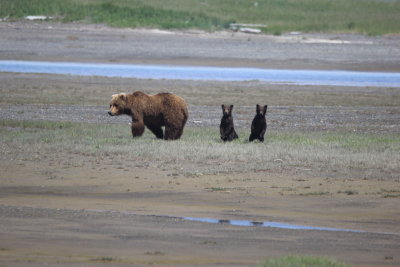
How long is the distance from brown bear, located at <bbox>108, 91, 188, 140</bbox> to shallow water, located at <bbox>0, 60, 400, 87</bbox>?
52.5ft

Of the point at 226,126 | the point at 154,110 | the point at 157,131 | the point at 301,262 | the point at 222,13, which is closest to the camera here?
the point at 301,262

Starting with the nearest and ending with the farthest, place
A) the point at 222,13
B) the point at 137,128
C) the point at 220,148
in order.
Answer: the point at 220,148 → the point at 137,128 → the point at 222,13

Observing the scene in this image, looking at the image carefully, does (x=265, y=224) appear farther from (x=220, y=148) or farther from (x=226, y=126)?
(x=226, y=126)

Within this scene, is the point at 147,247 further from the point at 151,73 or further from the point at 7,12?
the point at 7,12

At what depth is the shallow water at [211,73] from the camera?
33906 millimetres

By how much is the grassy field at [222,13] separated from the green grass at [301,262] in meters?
42.1

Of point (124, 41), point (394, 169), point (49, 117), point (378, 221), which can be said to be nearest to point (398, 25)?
point (124, 41)

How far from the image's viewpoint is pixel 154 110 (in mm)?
17125

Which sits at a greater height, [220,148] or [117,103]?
[117,103]

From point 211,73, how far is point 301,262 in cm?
2915

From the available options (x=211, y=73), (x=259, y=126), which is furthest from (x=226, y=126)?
(x=211, y=73)

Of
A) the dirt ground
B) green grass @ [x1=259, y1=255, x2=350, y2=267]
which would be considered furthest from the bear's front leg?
green grass @ [x1=259, y1=255, x2=350, y2=267]

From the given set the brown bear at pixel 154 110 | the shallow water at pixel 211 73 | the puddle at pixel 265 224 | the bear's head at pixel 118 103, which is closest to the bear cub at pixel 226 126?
the brown bear at pixel 154 110

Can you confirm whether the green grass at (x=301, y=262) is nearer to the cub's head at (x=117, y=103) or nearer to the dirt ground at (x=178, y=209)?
the dirt ground at (x=178, y=209)
